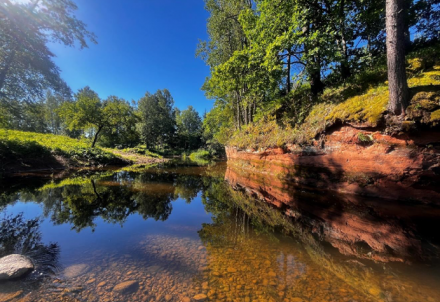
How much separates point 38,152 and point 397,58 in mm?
23005

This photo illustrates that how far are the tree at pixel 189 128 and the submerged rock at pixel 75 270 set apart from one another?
178ft

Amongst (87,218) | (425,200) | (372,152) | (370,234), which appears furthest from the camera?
(372,152)

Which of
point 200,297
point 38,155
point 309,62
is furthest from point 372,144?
point 38,155

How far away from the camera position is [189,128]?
71.7m

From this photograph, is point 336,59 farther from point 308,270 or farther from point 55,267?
point 55,267

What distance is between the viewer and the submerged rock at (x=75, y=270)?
2.95 meters

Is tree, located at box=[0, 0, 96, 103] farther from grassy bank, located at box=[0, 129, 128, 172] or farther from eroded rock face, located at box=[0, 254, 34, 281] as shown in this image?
eroded rock face, located at box=[0, 254, 34, 281]

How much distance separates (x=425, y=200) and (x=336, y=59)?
6.78 meters

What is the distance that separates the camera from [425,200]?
19.7 ft

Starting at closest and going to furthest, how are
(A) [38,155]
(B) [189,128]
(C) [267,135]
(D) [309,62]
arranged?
(D) [309,62], (C) [267,135], (A) [38,155], (B) [189,128]

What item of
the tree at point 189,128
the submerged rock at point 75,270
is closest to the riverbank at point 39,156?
the submerged rock at point 75,270

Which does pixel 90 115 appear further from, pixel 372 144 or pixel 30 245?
pixel 372 144

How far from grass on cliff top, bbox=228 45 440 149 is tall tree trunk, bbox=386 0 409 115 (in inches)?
13.2

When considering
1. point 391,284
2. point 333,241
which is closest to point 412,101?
point 333,241
